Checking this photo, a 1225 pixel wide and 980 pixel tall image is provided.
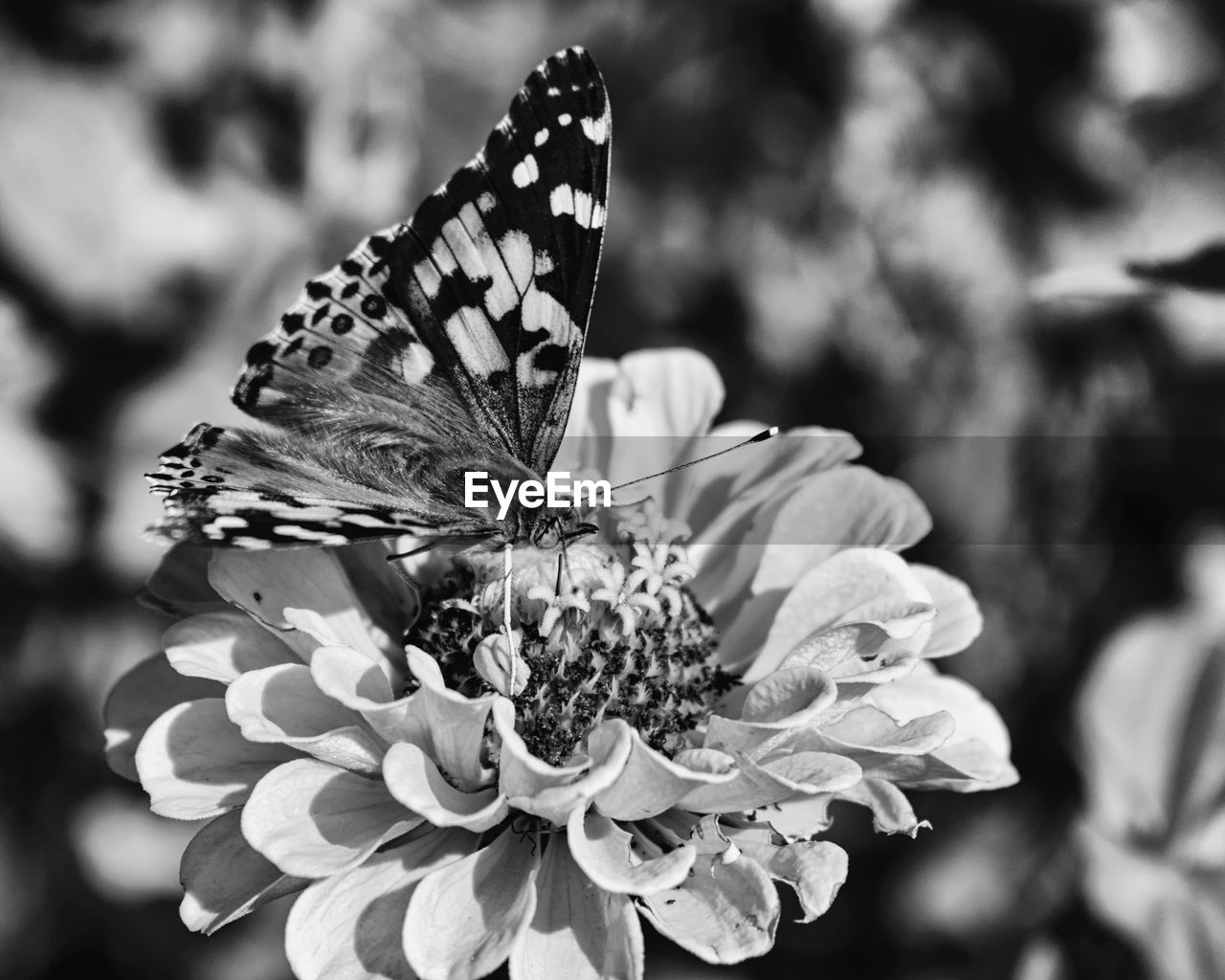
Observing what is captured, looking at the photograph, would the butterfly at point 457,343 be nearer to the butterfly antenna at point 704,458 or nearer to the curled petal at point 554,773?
the butterfly antenna at point 704,458

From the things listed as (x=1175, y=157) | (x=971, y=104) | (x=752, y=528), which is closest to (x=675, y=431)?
(x=752, y=528)

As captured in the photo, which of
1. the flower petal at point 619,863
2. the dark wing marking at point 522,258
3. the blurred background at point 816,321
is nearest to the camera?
the flower petal at point 619,863

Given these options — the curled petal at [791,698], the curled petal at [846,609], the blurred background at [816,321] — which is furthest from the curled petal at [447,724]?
the blurred background at [816,321]

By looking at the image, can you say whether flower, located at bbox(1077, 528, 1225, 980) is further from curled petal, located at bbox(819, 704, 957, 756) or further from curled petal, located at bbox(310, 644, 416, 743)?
curled petal, located at bbox(310, 644, 416, 743)

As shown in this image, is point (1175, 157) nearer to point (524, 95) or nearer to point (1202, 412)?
point (1202, 412)

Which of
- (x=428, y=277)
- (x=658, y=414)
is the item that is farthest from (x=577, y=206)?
(x=658, y=414)

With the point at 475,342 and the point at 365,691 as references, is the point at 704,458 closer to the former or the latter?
the point at 475,342

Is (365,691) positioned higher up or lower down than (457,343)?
lower down
